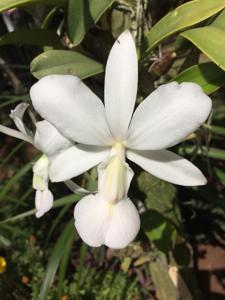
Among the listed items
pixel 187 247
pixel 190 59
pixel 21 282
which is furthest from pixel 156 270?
pixel 190 59

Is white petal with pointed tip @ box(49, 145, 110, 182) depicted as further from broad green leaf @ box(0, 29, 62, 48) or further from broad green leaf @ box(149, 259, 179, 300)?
broad green leaf @ box(149, 259, 179, 300)

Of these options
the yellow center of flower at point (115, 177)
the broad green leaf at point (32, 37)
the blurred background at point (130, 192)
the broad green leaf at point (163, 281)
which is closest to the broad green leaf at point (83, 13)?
the blurred background at point (130, 192)

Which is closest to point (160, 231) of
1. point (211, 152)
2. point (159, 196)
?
point (159, 196)

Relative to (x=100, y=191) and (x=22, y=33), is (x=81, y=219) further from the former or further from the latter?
(x=22, y=33)

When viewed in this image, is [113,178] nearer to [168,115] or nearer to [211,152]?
[168,115]

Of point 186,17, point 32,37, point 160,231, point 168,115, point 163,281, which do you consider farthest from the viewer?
point 163,281

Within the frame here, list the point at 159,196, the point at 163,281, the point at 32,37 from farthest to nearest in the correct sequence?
1. the point at 163,281
2. the point at 159,196
3. the point at 32,37

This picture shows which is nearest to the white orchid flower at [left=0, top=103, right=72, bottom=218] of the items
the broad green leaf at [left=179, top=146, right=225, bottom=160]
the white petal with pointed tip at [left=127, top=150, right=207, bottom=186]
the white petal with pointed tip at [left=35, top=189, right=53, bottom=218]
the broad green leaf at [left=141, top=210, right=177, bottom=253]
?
the white petal with pointed tip at [left=35, top=189, right=53, bottom=218]

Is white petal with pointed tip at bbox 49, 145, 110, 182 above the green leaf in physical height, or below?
above
